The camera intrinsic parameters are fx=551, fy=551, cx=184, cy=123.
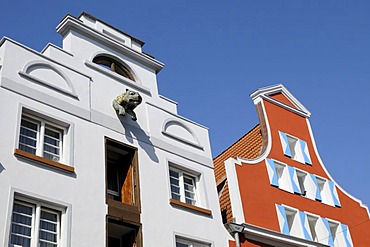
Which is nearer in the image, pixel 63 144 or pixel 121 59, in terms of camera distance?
pixel 63 144

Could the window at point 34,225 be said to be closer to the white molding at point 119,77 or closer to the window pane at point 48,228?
the window pane at point 48,228

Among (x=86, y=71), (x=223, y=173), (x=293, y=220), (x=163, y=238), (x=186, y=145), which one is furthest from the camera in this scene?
(x=223, y=173)

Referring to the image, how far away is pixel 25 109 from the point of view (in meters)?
15.1

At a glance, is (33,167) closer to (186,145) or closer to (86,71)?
(86,71)

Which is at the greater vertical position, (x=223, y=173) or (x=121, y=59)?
(x=121, y=59)

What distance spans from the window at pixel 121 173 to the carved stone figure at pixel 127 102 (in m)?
1.17

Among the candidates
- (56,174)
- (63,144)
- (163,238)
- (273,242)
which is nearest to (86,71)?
(63,144)

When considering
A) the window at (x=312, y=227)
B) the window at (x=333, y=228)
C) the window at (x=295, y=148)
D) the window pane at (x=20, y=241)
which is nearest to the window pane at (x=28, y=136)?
the window pane at (x=20, y=241)

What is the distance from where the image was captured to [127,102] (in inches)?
693

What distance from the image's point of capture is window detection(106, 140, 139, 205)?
54.5 ft

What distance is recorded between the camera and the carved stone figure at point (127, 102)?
57.6 feet

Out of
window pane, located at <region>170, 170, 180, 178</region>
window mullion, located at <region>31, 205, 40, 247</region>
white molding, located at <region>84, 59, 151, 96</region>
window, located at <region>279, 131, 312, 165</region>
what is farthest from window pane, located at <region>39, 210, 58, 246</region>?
window, located at <region>279, 131, 312, 165</region>

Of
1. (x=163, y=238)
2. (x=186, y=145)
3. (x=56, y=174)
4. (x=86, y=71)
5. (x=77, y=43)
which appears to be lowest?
(x=163, y=238)

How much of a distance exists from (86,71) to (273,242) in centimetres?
901
